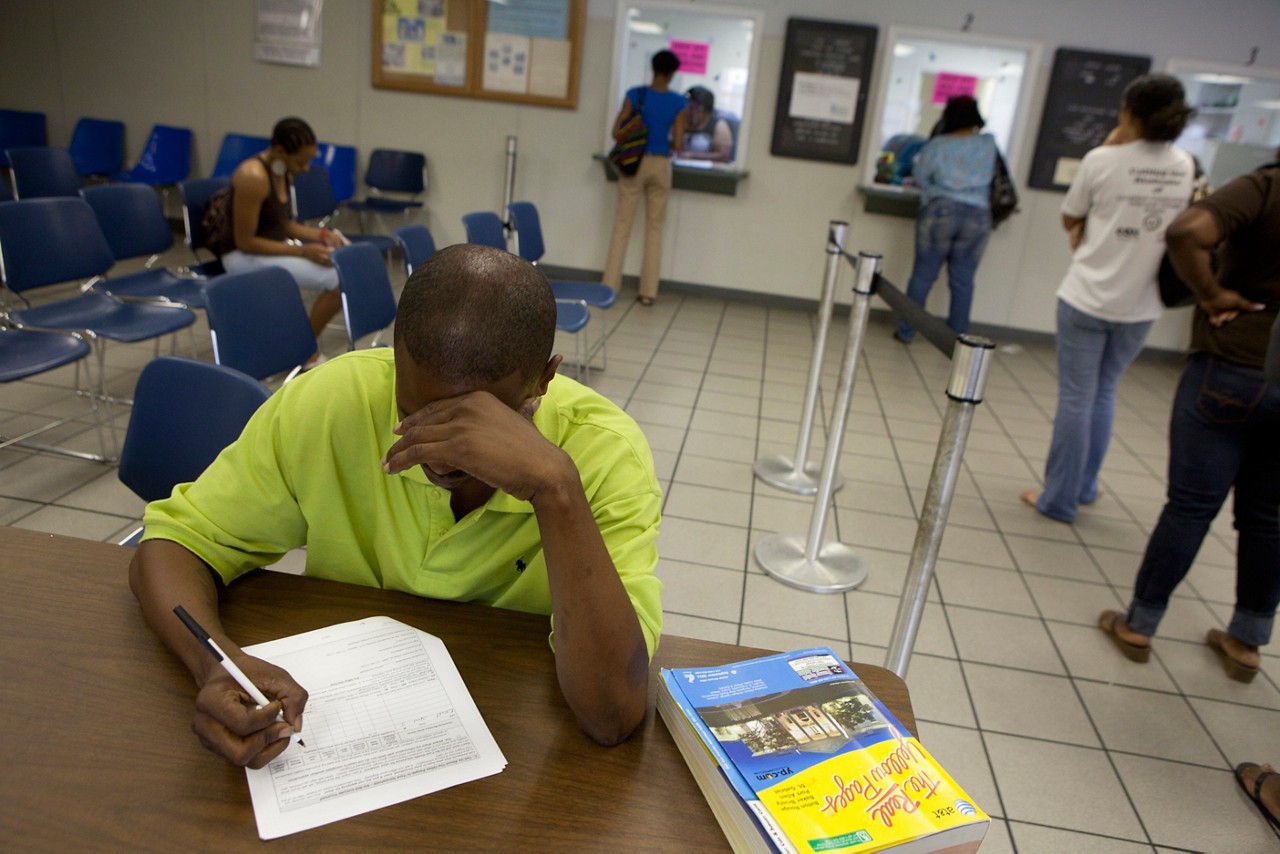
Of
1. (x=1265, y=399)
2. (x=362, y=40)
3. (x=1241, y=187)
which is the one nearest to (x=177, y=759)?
(x=1265, y=399)

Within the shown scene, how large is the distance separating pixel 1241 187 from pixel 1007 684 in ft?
4.91

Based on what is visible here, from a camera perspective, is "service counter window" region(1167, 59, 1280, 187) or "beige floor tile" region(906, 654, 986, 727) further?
"service counter window" region(1167, 59, 1280, 187)

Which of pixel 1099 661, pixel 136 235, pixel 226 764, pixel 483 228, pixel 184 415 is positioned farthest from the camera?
pixel 136 235

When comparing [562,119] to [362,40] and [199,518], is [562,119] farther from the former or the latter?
[199,518]

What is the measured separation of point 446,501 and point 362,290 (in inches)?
89.9

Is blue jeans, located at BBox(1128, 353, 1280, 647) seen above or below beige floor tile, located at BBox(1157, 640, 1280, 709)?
above

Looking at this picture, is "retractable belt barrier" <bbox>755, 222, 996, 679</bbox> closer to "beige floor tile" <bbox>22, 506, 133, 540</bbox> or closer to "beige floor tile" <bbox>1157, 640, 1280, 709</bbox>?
"beige floor tile" <bbox>1157, 640, 1280, 709</bbox>

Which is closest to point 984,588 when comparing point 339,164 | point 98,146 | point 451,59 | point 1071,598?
point 1071,598

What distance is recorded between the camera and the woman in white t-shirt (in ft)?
9.17

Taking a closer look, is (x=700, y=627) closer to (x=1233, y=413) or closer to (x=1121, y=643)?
(x=1121, y=643)

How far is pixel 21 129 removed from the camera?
664 cm

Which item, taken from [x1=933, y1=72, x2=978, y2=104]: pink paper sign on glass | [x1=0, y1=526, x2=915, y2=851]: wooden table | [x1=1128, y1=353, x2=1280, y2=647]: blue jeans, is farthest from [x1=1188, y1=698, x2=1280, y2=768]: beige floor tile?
[x1=933, y1=72, x2=978, y2=104]: pink paper sign on glass

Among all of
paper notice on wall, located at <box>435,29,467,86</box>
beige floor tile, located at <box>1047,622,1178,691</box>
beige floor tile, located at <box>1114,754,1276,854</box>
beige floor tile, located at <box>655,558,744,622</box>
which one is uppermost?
paper notice on wall, located at <box>435,29,467,86</box>

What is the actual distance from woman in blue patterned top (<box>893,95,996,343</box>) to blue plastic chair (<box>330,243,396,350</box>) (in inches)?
139
